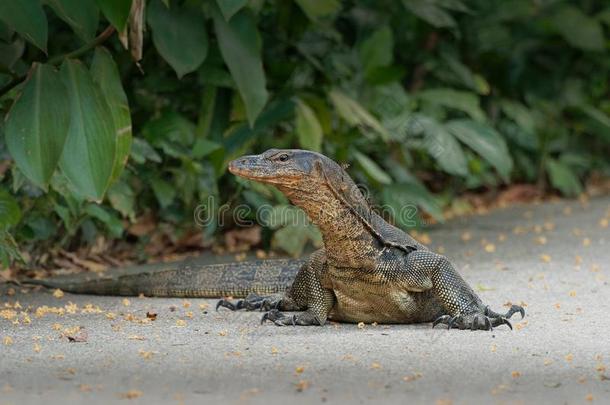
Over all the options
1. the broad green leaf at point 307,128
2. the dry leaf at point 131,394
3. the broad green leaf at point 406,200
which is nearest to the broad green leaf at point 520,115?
the broad green leaf at point 406,200

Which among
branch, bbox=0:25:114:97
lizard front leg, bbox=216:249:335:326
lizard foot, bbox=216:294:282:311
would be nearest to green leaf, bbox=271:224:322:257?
lizard foot, bbox=216:294:282:311

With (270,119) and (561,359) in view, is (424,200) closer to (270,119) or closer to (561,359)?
(270,119)

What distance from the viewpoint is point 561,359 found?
4.37 m

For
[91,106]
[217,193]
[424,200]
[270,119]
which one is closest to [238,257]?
[217,193]

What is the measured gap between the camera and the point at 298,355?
14.6ft

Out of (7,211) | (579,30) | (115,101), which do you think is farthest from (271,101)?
(579,30)

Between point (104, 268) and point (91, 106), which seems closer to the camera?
point (91, 106)

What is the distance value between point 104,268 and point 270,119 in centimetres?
159

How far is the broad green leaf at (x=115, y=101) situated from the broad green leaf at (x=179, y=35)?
79 centimetres

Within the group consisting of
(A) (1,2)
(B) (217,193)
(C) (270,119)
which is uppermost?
(A) (1,2)

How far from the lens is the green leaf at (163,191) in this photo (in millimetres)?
7395

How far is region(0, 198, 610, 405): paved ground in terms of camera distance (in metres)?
3.82

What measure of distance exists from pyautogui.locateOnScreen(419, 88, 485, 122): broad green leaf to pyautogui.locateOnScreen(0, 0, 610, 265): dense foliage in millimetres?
16

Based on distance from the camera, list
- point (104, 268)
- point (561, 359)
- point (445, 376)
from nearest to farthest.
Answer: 1. point (445, 376)
2. point (561, 359)
3. point (104, 268)
